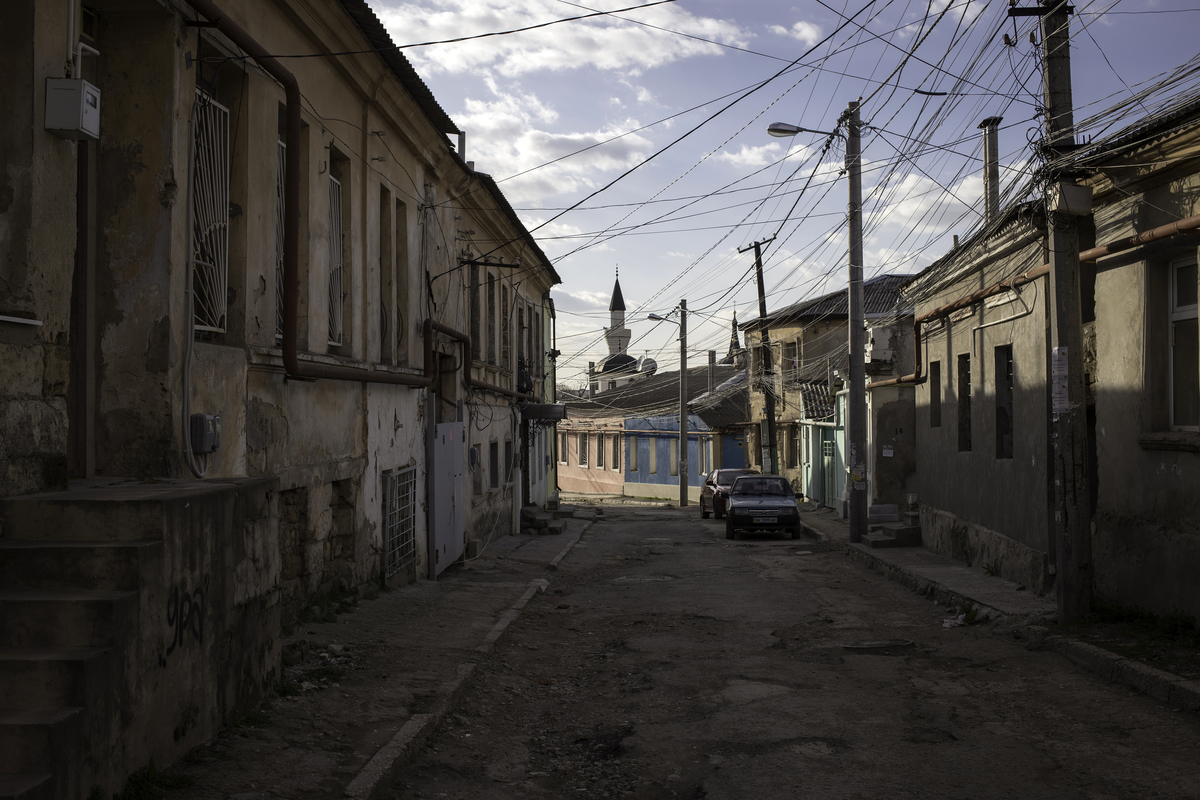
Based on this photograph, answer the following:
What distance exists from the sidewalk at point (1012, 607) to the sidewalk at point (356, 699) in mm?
5092

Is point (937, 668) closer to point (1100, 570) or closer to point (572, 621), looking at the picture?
point (1100, 570)

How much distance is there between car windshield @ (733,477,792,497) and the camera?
23594mm

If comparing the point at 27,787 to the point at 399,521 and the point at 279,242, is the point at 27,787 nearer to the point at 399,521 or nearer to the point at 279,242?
the point at 279,242

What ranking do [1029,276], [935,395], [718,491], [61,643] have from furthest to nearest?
[718,491]
[935,395]
[1029,276]
[61,643]

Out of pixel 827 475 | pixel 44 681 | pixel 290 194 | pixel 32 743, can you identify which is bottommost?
pixel 827 475

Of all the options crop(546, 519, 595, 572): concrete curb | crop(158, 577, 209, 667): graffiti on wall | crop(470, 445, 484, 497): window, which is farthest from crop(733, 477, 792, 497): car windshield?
crop(158, 577, 209, 667): graffiti on wall

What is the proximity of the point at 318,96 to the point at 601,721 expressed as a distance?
671cm

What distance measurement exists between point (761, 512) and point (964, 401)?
7196 mm

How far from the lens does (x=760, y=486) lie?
2378cm

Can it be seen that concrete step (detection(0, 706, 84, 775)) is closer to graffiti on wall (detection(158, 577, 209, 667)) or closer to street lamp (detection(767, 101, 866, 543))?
graffiti on wall (detection(158, 577, 209, 667))

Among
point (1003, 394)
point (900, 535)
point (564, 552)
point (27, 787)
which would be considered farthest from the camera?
point (564, 552)

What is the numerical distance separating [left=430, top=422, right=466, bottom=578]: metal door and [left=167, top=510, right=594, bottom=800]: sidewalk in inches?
58.4

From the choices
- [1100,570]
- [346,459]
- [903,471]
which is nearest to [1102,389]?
[1100,570]

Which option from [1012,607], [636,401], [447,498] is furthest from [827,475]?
[636,401]
